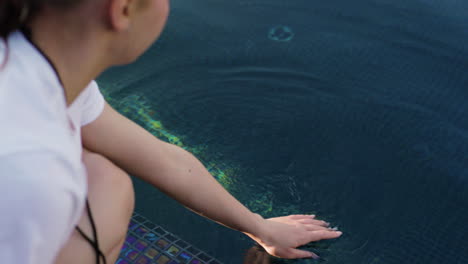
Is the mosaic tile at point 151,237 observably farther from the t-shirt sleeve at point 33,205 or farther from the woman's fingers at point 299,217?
the t-shirt sleeve at point 33,205

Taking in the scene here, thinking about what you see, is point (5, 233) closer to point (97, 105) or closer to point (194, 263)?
point (97, 105)

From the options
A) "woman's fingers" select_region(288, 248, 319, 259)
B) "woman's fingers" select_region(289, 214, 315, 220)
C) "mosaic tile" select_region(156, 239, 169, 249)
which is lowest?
"mosaic tile" select_region(156, 239, 169, 249)

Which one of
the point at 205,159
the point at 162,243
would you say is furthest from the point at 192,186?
the point at 205,159

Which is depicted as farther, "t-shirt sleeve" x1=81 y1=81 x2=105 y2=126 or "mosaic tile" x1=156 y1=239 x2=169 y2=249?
"mosaic tile" x1=156 y1=239 x2=169 y2=249

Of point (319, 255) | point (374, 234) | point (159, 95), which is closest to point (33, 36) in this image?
point (319, 255)

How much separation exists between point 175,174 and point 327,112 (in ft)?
3.23

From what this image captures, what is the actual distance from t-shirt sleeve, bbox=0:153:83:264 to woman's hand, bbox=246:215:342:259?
803 mm

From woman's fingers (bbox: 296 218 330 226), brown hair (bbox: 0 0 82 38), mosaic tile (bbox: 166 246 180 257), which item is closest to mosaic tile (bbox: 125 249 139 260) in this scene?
mosaic tile (bbox: 166 246 180 257)

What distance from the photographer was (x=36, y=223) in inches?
33.2

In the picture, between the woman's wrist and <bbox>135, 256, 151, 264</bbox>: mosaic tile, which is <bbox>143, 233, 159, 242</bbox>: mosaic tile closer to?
<bbox>135, 256, 151, 264</bbox>: mosaic tile

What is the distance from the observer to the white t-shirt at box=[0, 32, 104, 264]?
0.78 m

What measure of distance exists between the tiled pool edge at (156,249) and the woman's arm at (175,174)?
0.74 ft

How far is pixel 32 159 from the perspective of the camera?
79cm

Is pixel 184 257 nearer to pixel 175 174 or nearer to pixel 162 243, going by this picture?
pixel 162 243
